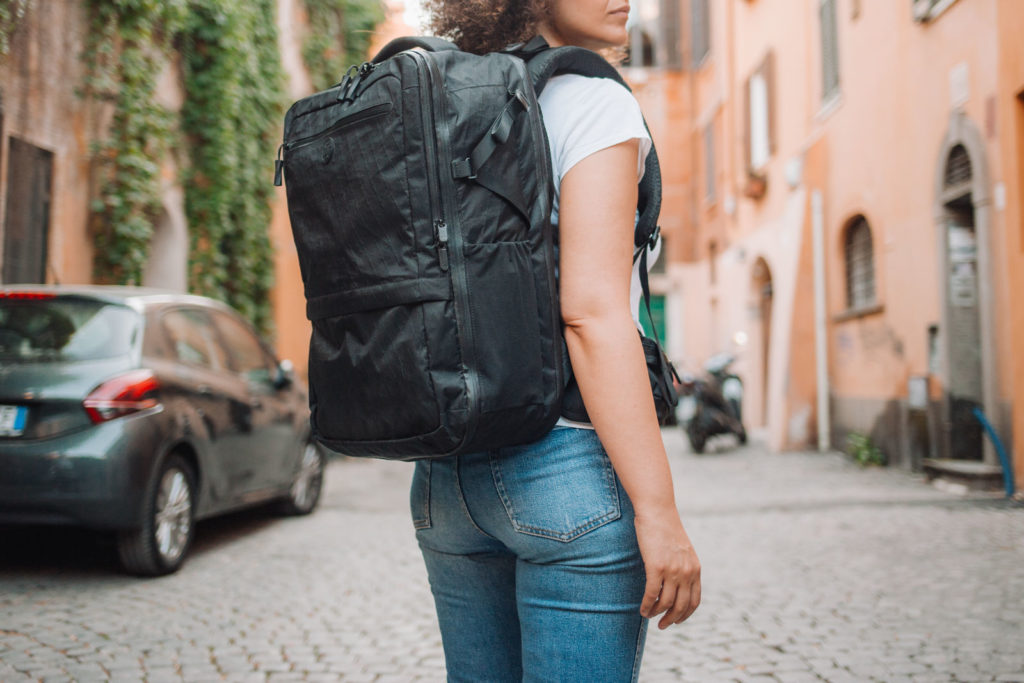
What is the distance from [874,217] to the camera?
10633 millimetres

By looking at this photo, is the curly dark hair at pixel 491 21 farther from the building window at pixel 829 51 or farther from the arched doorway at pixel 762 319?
the arched doorway at pixel 762 319

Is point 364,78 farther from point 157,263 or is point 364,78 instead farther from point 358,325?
point 157,263

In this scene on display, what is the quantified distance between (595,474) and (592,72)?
59 centimetres

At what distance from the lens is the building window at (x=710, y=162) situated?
2061 centimetres

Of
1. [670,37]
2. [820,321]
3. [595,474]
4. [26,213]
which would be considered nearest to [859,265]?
[820,321]

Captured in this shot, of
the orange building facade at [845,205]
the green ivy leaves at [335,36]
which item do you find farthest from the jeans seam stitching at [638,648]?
the green ivy leaves at [335,36]

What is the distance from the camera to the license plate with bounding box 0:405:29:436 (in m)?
4.83

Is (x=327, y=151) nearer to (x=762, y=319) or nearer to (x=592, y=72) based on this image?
(x=592, y=72)

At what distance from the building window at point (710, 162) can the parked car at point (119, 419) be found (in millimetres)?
16124

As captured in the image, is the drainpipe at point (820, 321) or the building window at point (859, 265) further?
the drainpipe at point (820, 321)

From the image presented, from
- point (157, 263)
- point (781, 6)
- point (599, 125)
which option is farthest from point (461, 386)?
point (781, 6)

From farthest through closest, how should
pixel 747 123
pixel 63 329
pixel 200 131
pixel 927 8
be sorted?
pixel 747 123 < pixel 200 131 < pixel 927 8 < pixel 63 329

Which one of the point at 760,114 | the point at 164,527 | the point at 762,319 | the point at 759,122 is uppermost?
the point at 760,114

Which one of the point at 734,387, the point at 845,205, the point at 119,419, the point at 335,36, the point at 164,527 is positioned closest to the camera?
the point at 119,419
